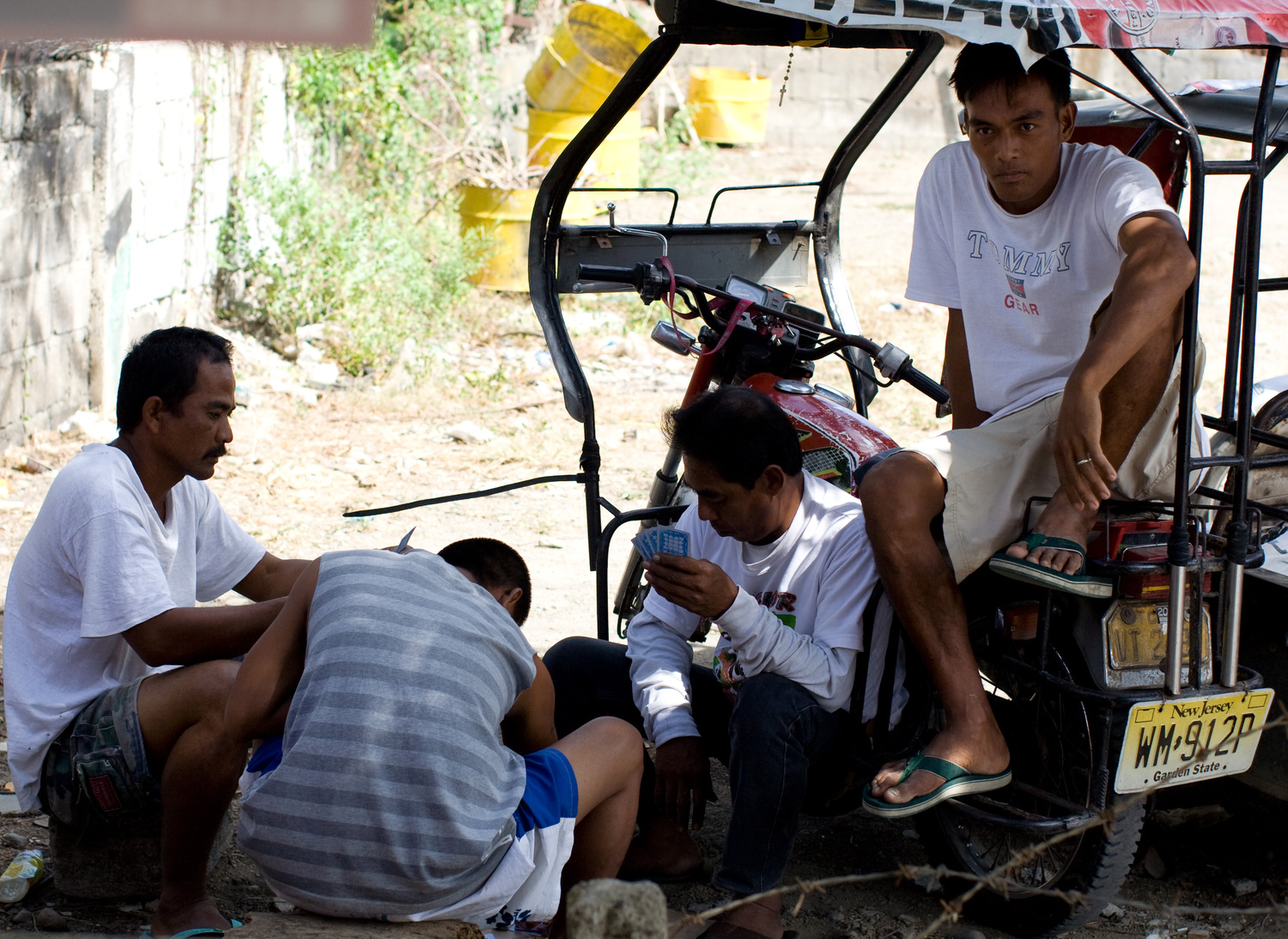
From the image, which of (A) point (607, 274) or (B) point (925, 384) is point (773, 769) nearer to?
(B) point (925, 384)

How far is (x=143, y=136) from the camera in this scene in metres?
7.14

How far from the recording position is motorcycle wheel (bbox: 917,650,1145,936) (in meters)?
2.60

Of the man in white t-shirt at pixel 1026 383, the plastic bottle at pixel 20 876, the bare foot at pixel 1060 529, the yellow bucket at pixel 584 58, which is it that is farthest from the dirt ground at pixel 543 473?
the yellow bucket at pixel 584 58

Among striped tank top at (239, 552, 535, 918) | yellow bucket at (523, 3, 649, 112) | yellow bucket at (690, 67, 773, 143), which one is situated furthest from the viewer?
yellow bucket at (690, 67, 773, 143)

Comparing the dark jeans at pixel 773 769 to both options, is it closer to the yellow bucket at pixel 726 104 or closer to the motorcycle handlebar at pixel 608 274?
the motorcycle handlebar at pixel 608 274

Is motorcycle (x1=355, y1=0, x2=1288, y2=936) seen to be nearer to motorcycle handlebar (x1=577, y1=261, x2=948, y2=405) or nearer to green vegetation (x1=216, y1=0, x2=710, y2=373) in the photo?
motorcycle handlebar (x1=577, y1=261, x2=948, y2=405)

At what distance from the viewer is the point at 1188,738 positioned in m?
2.56

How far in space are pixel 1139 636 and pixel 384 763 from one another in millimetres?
1546

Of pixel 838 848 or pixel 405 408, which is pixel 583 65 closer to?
pixel 405 408

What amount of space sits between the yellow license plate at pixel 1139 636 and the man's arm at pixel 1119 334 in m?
0.25

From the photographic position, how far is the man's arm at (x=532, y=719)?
2604 millimetres

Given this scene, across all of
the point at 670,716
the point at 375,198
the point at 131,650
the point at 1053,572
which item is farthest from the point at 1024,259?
the point at 375,198

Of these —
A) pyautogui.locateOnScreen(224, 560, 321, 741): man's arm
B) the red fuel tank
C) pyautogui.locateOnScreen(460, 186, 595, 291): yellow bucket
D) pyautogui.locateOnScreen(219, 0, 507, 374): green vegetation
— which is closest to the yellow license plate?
the red fuel tank

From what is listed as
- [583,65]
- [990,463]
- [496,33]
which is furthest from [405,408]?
[496,33]
